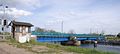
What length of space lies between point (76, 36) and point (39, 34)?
2711 cm

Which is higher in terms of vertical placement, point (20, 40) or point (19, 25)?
point (19, 25)

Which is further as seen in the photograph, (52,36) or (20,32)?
(52,36)

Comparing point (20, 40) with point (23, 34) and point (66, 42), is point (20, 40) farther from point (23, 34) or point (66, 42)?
point (66, 42)

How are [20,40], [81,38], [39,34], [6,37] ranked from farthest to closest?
[81,38] < [39,34] < [6,37] < [20,40]

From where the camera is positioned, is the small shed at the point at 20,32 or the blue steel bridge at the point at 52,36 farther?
the blue steel bridge at the point at 52,36

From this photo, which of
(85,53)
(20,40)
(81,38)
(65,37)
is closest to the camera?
(85,53)

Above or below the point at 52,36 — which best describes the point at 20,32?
above

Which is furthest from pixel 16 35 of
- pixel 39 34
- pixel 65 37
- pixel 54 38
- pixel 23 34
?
pixel 65 37

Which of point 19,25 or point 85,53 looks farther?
point 19,25

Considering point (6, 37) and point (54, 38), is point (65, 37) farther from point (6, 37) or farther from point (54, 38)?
point (6, 37)

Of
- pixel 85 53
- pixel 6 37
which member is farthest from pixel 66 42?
pixel 85 53

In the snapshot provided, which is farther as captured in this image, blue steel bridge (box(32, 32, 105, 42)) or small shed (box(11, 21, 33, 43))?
blue steel bridge (box(32, 32, 105, 42))

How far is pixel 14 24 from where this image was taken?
4372 cm

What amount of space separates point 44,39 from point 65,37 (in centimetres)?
1579
